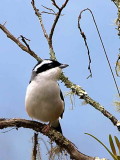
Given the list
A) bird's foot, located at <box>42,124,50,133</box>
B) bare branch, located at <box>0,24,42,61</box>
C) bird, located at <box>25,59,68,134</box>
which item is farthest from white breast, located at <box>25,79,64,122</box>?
bare branch, located at <box>0,24,42,61</box>

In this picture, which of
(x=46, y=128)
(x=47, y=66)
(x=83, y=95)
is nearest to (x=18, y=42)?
(x=47, y=66)

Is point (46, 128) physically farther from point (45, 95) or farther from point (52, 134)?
point (45, 95)

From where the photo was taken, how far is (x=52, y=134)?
65.4 inches

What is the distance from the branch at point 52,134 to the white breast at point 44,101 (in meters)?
0.09

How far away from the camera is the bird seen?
70.6 inches

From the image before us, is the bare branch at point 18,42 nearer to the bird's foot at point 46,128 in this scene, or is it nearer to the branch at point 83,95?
the branch at point 83,95

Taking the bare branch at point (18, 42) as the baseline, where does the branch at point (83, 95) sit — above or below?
below

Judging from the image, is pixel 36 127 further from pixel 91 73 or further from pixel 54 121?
pixel 91 73

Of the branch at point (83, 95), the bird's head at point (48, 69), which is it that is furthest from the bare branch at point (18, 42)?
the bird's head at point (48, 69)

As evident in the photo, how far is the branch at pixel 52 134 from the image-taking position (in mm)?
1549

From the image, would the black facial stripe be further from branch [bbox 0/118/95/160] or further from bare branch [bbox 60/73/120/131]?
branch [bbox 0/118/95/160]

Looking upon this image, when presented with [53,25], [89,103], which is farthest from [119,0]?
[89,103]

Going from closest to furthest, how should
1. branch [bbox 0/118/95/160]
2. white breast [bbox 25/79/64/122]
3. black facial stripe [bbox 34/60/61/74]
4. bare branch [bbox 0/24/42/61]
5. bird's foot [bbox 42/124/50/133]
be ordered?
branch [bbox 0/118/95/160]
bird's foot [bbox 42/124/50/133]
white breast [bbox 25/79/64/122]
black facial stripe [bbox 34/60/61/74]
bare branch [bbox 0/24/42/61]

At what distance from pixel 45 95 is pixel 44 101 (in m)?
0.03
